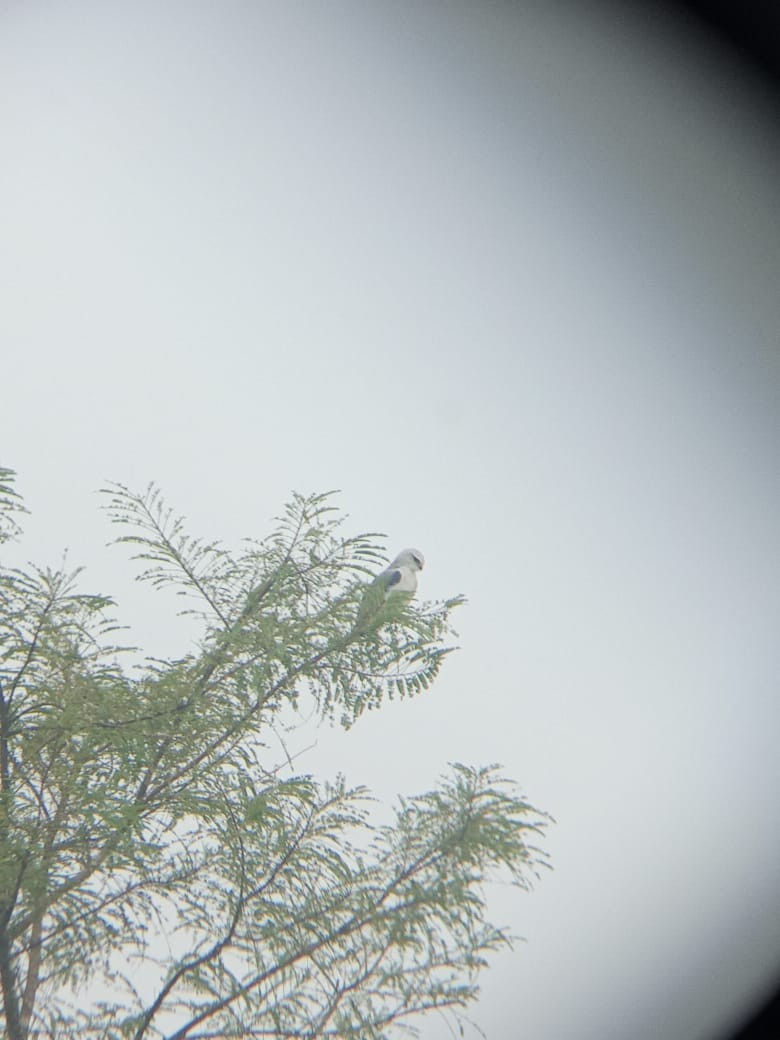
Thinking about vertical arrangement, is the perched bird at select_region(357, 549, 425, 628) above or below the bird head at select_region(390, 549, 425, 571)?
below

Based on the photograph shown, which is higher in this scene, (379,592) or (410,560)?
(410,560)

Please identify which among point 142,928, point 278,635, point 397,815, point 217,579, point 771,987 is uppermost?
point 217,579

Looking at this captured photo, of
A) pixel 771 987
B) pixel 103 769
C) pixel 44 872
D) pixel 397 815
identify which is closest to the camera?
pixel 771 987

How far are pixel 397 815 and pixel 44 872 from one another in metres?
1.20

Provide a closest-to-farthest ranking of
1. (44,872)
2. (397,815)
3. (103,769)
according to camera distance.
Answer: (44,872) < (103,769) < (397,815)

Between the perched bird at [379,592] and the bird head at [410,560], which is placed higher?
the bird head at [410,560]

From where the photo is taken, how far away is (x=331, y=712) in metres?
3.45

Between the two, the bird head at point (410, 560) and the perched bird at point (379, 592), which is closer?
the perched bird at point (379, 592)

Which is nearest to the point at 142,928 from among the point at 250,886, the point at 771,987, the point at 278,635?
the point at 250,886

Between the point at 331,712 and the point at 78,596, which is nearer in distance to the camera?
the point at 78,596

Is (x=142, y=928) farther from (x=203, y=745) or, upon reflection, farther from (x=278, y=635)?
(x=278, y=635)

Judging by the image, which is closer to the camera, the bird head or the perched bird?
the perched bird

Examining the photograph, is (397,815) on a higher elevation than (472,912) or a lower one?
higher

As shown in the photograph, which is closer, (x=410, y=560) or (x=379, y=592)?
(x=379, y=592)
